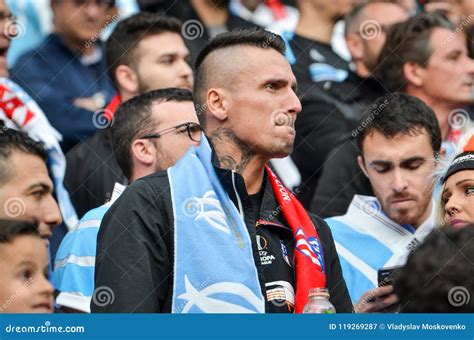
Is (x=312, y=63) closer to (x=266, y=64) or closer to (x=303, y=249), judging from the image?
(x=266, y=64)

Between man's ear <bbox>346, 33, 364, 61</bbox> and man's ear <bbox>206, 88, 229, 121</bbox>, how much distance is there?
2.30 metres

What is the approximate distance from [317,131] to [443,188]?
4.86ft

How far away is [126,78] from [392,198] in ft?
5.77

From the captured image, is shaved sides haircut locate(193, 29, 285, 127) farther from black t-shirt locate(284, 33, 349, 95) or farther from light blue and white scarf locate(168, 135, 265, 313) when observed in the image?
black t-shirt locate(284, 33, 349, 95)

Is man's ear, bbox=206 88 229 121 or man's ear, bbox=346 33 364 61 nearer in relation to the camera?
man's ear, bbox=206 88 229 121

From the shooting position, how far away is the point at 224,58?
5.05m

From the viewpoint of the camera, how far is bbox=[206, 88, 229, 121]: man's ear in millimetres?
4930

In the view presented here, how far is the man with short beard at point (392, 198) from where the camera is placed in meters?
5.70

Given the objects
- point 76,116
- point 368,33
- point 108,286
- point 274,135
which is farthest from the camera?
point 368,33

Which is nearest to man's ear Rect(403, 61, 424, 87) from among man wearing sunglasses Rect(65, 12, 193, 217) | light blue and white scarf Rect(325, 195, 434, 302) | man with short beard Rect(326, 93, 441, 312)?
man with short beard Rect(326, 93, 441, 312)
